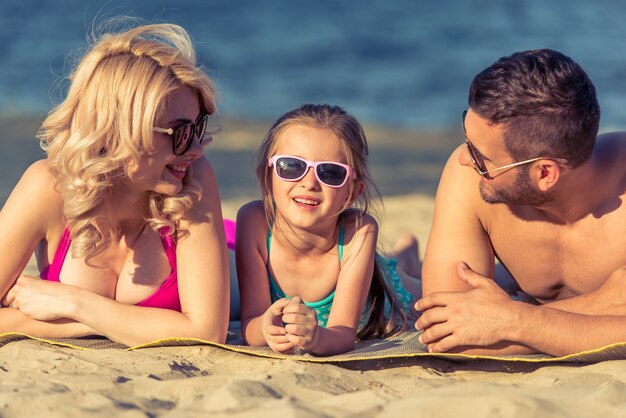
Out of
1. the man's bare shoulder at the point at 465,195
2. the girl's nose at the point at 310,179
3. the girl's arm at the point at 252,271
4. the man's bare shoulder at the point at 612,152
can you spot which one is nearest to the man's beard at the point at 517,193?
the man's bare shoulder at the point at 465,195

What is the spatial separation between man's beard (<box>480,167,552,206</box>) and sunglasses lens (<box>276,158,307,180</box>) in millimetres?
829

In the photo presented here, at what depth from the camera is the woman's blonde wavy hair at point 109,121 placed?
148 inches

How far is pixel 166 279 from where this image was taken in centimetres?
417

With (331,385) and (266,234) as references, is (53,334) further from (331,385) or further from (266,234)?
(331,385)

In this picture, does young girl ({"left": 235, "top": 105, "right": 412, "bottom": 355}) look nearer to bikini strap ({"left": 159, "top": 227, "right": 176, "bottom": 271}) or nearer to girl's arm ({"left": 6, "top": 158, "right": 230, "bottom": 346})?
girl's arm ({"left": 6, "top": 158, "right": 230, "bottom": 346})

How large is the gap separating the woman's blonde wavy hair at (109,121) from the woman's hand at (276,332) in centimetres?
62

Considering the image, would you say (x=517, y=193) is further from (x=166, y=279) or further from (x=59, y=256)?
(x=59, y=256)

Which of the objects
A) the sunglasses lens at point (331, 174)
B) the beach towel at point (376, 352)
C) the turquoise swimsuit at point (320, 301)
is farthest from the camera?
the turquoise swimsuit at point (320, 301)

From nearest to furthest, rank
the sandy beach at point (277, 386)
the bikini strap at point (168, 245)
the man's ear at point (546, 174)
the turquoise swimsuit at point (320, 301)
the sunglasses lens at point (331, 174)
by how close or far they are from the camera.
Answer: the sandy beach at point (277, 386) → the man's ear at point (546, 174) → the bikini strap at point (168, 245) → the sunglasses lens at point (331, 174) → the turquoise swimsuit at point (320, 301)

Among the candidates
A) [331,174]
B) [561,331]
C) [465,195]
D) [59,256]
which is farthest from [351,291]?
[59,256]

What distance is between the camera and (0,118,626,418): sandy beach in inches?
112

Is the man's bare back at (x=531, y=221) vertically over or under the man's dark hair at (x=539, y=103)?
under

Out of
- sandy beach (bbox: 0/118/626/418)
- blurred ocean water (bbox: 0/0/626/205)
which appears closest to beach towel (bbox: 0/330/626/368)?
sandy beach (bbox: 0/118/626/418)

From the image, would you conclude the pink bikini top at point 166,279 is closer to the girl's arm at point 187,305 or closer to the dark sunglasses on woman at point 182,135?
the girl's arm at point 187,305
